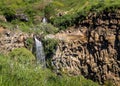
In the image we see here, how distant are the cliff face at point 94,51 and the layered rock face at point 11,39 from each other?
238 inches

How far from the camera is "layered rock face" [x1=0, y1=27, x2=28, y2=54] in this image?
5506 cm

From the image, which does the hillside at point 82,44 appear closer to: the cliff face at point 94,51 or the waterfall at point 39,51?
the cliff face at point 94,51

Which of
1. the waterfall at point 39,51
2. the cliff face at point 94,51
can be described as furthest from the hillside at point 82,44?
the waterfall at point 39,51

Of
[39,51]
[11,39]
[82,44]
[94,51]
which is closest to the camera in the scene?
[94,51]

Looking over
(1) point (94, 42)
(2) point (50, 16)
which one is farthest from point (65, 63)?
(2) point (50, 16)

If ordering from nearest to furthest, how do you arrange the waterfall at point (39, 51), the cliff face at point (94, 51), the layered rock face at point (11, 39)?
the cliff face at point (94, 51) < the layered rock face at point (11, 39) < the waterfall at point (39, 51)

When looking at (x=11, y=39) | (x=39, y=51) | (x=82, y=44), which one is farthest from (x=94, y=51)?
(x=11, y=39)

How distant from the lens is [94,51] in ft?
174

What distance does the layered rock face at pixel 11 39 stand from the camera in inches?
2168

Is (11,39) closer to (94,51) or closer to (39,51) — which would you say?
(39,51)

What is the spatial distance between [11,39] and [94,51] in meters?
12.5

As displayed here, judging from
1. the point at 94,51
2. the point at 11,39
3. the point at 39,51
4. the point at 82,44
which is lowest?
the point at 39,51

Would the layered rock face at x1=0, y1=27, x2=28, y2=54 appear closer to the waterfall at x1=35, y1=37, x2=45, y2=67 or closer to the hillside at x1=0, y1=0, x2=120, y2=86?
the hillside at x1=0, y1=0, x2=120, y2=86

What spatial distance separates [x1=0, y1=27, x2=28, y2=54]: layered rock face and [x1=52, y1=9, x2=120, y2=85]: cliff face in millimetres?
6039
